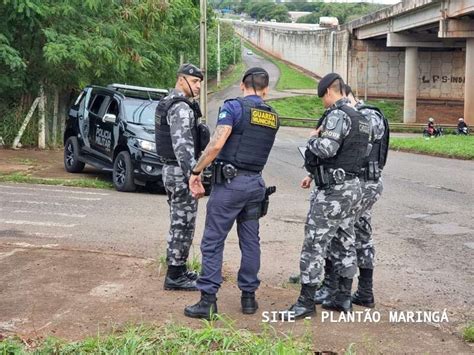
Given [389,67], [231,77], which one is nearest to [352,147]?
[389,67]

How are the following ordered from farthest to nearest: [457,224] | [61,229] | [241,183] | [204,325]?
[457,224]
[61,229]
[241,183]
[204,325]

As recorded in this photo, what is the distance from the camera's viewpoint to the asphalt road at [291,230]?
6531mm

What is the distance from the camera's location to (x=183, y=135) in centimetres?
545

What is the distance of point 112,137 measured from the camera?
41.2 feet

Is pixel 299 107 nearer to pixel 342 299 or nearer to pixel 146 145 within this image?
pixel 146 145

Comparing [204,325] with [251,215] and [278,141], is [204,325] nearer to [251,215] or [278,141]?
[251,215]

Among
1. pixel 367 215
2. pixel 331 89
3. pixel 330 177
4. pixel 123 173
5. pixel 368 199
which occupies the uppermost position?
pixel 331 89

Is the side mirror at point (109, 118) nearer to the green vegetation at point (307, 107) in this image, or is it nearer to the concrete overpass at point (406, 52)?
the concrete overpass at point (406, 52)

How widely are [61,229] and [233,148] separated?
13.7 feet

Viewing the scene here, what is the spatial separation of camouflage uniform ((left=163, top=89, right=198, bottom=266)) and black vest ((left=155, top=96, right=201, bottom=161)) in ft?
0.14

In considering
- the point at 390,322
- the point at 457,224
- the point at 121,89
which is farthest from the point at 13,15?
the point at 390,322

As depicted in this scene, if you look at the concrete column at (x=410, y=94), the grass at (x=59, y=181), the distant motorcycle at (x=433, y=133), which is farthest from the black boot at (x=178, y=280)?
the concrete column at (x=410, y=94)

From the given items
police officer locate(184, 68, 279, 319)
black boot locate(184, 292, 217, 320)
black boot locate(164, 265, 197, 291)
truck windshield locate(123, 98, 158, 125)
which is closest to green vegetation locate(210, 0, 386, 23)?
truck windshield locate(123, 98, 158, 125)

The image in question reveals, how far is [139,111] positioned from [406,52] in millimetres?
37957
